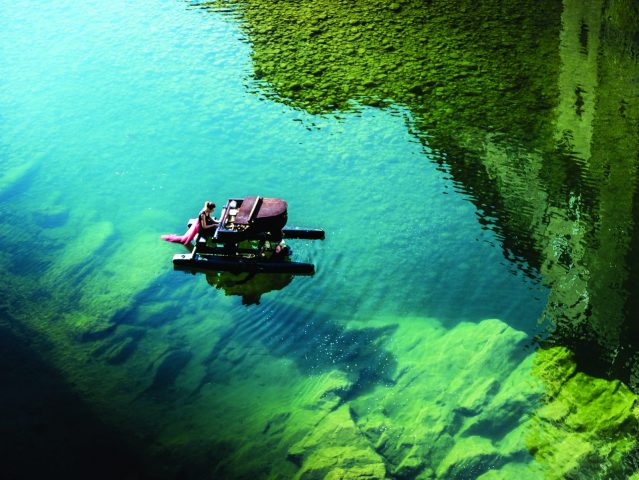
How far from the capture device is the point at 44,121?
432 inches

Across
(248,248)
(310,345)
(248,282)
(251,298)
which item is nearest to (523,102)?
(248,248)

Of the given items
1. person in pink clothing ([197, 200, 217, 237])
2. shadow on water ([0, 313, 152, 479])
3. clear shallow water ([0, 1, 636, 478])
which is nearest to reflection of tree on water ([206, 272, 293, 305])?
clear shallow water ([0, 1, 636, 478])

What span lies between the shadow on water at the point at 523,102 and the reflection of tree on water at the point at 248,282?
286cm

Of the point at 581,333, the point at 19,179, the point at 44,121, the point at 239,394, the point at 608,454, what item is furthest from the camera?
the point at 44,121

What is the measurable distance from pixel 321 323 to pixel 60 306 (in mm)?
3128

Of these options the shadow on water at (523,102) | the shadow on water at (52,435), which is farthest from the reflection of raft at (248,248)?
the shadow on water at (523,102)


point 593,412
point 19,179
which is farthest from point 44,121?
point 593,412

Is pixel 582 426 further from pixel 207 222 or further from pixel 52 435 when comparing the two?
pixel 52 435

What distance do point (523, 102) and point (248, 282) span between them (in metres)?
5.79

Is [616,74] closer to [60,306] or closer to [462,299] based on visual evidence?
[462,299]

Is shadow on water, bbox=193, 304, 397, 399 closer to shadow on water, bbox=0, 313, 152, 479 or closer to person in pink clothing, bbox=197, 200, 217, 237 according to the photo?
shadow on water, bbox=0, 313, 152, 479

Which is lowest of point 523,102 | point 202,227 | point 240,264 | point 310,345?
point 310,345

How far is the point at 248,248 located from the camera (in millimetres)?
7812

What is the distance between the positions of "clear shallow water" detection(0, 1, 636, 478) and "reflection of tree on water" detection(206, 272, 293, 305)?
0.05m
